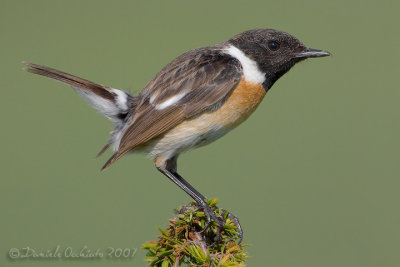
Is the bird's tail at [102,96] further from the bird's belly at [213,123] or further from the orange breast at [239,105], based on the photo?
the orange breast at [239,105]

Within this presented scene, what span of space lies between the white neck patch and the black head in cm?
4

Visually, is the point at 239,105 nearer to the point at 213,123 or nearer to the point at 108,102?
the point at 213,123

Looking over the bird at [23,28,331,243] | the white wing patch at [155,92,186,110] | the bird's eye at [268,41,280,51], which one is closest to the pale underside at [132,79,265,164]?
the bird at [23,28,331,243]

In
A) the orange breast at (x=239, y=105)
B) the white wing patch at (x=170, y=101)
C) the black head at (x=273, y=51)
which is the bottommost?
the white wing patch at (x=170, y=101)

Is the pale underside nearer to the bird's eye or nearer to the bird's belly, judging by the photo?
the bird's belly

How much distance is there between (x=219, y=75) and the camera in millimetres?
4922

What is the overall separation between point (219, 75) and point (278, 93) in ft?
15.1

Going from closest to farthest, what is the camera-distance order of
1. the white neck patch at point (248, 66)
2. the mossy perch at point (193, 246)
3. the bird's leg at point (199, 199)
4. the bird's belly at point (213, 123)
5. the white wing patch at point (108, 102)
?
1. the mossy perch at point (193, 246)
2. the bird's leg at point (199, 199)
3. the bird's belly at point (213, 123)
4. the white neck patch at point (248, 66)
5. the white wing patch at point (108, 102)

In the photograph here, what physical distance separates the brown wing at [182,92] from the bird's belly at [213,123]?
58 millimetres

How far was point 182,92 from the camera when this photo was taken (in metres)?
4.92

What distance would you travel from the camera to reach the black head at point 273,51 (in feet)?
17.1

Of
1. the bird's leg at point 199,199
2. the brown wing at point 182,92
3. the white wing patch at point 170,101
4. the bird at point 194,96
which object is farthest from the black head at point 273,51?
the bird's leg at point 199,199

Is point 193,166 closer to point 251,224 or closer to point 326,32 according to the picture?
point 251,224

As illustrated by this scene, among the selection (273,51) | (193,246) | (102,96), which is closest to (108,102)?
(102,96)
